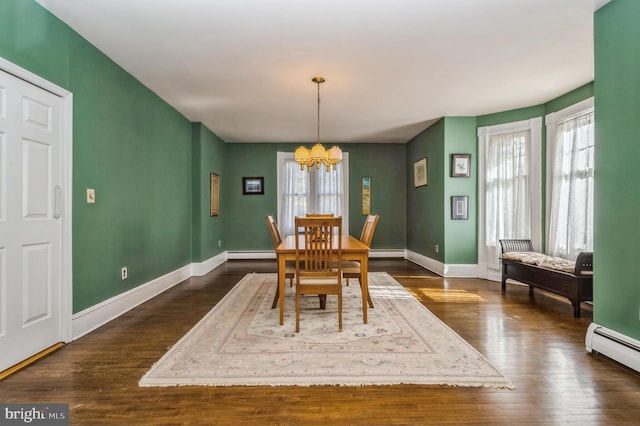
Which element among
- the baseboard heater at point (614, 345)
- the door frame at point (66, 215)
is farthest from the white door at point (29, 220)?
the baseboard heater at point (614, 345)

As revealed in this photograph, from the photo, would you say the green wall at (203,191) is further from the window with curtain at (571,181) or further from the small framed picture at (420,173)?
the window with curtain at (571,181)

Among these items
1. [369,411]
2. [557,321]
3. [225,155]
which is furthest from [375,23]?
[225,155]

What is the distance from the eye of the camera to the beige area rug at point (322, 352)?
1997 millimetres

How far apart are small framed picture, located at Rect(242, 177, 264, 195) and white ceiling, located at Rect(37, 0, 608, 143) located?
247 centimetres

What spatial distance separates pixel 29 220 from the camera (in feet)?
7.43

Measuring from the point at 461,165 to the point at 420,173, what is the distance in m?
1.18

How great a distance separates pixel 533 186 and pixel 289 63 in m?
3.63

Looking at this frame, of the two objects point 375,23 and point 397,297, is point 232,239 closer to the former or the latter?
point 397,297

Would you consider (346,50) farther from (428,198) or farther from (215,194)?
(215,194)

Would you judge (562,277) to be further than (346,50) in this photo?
Yes

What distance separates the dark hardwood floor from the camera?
164 cm

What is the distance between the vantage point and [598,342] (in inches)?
92.4

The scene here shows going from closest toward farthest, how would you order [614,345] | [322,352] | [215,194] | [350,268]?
1. [614,345]
2. [322,352]
3. [350,268]
4. [215,194]

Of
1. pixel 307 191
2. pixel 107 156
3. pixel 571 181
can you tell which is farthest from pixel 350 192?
pixel 107 156
